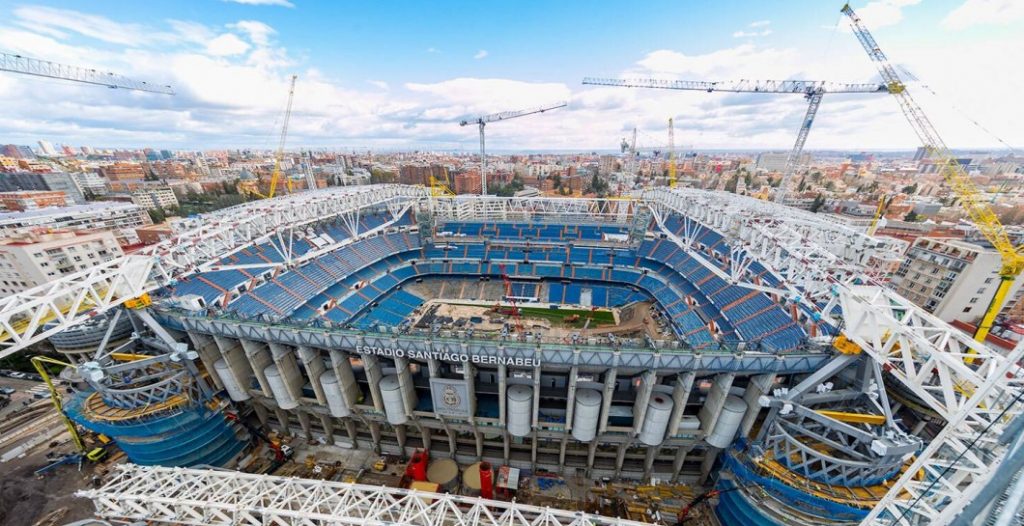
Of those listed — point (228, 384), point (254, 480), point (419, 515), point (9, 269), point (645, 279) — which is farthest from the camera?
point (645, 279)

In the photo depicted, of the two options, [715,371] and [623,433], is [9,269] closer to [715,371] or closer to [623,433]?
[623,433]

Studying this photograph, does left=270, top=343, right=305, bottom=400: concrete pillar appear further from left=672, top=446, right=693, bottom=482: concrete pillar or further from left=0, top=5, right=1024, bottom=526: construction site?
left=672, top=446, right=693, bottom=482: concrete pillar

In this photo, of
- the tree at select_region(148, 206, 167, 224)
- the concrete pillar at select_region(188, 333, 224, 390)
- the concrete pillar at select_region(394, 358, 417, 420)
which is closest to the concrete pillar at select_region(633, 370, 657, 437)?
the concrete pillar at select_region(394, 358, 417, 420)

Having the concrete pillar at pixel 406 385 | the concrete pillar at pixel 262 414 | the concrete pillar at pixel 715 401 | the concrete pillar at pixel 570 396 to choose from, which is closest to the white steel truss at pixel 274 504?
the concrete pillar at pixel 570 396

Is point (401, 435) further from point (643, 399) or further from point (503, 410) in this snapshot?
point (643, 399)

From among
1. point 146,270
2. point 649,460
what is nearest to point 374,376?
point 146,270

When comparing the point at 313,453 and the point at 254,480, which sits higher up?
the point at 254,480

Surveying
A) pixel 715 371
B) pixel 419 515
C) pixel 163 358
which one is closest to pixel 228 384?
pixel 163 358
